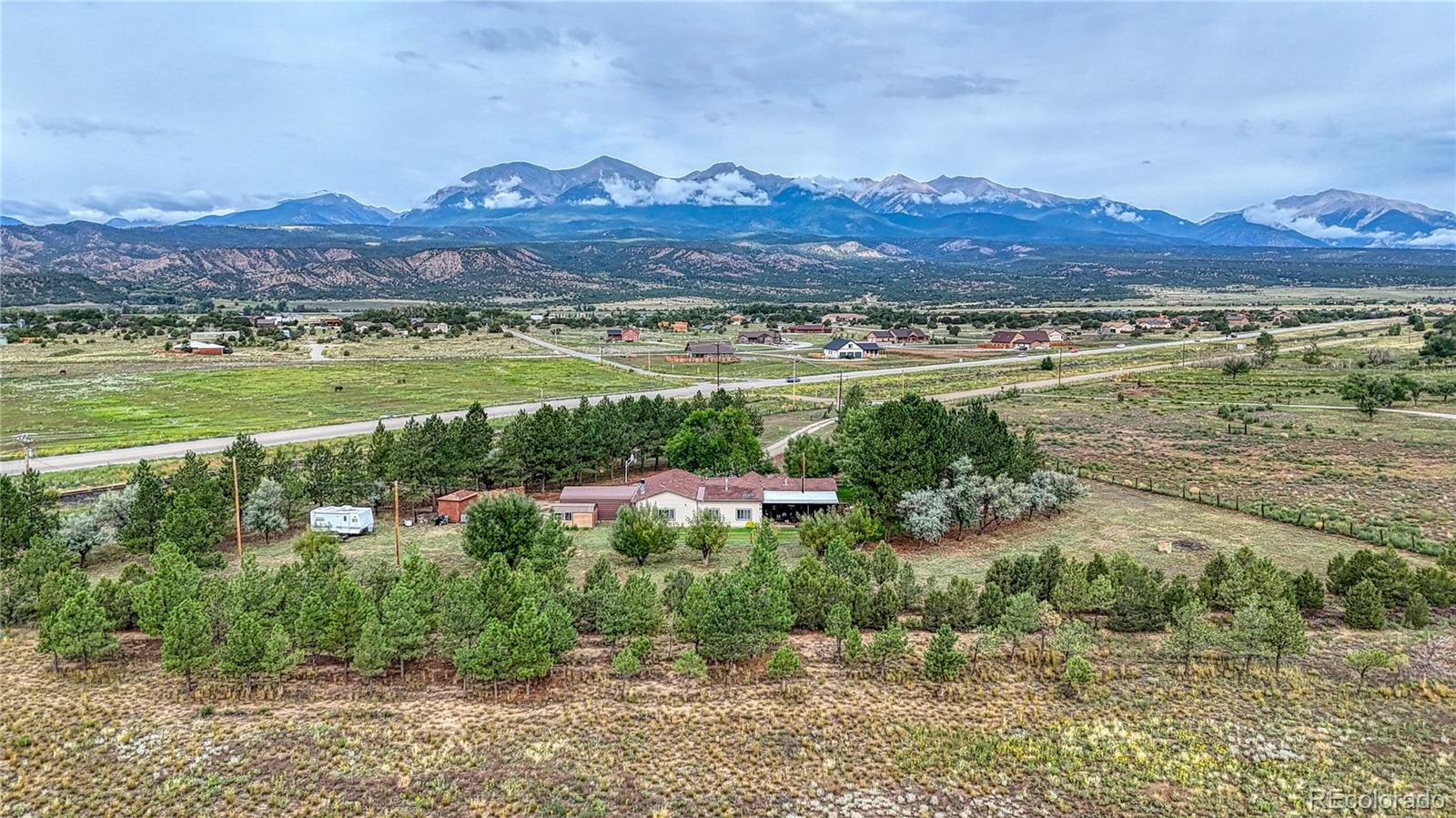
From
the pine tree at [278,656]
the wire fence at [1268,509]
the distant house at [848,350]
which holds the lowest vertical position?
the wire fence at [1268,509]

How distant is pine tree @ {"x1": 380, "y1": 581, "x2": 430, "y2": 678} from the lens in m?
25.8

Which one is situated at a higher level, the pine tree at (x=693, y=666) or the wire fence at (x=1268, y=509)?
the wire fence at (x=1268, y=509)

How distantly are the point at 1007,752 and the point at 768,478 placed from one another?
2820cm

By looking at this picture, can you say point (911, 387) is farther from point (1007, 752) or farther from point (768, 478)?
point (1007, 752)

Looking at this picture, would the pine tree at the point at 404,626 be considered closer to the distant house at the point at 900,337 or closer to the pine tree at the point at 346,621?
the pine tree at the point at 346,621

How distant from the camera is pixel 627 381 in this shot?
96500 mm

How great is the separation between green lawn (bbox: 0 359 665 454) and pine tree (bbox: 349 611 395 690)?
165 ft

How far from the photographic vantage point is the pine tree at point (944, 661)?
1013 inches

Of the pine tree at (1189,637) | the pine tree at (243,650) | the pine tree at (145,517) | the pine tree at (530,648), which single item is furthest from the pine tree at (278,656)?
the pine tree at (1189,637)

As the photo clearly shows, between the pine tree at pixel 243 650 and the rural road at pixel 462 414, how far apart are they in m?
33.0

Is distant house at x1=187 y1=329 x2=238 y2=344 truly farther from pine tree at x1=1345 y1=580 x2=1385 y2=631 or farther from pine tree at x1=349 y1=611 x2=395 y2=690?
pine tree at x1=1345 y1=580 x2=1385 y2=631

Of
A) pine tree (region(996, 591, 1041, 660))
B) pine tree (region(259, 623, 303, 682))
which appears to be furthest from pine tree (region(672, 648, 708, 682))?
pine tree (region(259, 623, 303, 682))

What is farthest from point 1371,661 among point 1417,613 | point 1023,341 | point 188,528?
point 1023,341

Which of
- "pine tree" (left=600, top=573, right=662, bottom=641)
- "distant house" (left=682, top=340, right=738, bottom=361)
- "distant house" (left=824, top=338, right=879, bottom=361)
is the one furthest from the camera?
"distant house" (left=824, top=338, right=879, bottom=361)
